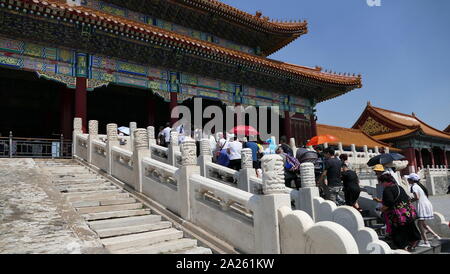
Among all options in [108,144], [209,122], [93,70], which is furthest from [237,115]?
[108,144]

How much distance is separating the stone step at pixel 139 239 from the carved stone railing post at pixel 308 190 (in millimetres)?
2313

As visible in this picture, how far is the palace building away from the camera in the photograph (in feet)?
33.1

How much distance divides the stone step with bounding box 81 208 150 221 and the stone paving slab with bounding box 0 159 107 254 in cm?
31

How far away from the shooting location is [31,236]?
3.77 metres

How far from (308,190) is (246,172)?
1344 millimetres

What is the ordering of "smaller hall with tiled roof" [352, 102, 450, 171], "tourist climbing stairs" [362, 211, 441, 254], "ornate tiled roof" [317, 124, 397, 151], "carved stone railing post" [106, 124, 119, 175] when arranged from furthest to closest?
1. "smaller hall with tiled roof" [352, 102, 450, 171]
2. "ornate tiled roof" [317, 124, 397, 151]
3. "carved stone railing post" [106, 124, 119, 175]
4. "tourist climbing stairs" [362, 211, 441, 254]

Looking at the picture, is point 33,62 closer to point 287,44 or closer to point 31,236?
point 31,236

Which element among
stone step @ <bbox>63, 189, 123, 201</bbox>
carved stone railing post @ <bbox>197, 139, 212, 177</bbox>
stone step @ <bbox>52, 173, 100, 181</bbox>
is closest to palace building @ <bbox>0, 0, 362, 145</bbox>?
stone step @ <bbox>52, 173, 100, 181</bbox>

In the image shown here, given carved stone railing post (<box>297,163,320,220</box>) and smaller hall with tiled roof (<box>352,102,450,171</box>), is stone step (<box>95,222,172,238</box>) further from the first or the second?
smaller hall with tiled roof (<box>352,102,450,171</box>)

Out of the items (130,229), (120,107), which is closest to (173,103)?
(120,107)

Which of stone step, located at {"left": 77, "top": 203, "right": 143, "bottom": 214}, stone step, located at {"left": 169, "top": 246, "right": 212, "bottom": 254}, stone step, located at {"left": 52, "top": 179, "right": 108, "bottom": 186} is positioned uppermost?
stone step, located at {"left": 52, "top": 179, "right": 108, "bottom": 186}

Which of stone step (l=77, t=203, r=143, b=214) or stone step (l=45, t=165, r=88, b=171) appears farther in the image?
stone step (l=45, t=165, r=88, b=171)

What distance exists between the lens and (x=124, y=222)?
5.01 metres
